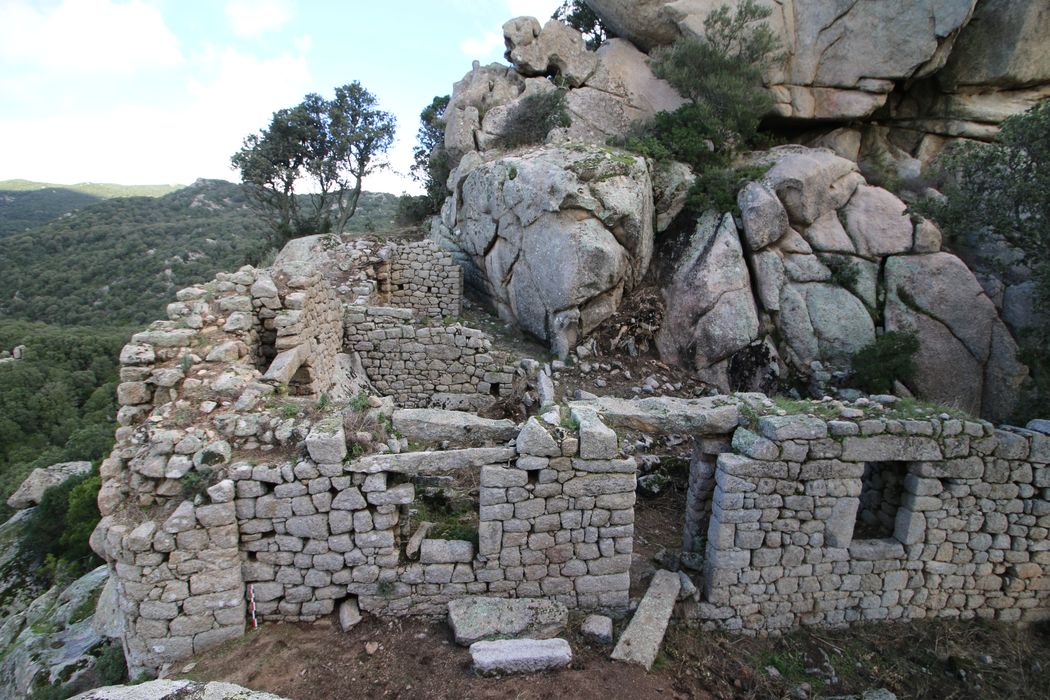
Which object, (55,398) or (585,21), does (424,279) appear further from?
(55,398)

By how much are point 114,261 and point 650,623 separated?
45099mm

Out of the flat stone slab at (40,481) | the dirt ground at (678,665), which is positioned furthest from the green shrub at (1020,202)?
the flat stone slab at (40,481)

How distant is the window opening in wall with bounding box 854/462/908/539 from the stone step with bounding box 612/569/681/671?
2895 mm

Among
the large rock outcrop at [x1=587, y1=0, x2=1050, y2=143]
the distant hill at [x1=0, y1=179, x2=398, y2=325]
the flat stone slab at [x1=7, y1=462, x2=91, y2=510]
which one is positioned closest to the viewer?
the large rock outcrop at [x1=587, y1=0, x2=1050, y2=143]

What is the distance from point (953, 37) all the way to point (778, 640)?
20.0 metres

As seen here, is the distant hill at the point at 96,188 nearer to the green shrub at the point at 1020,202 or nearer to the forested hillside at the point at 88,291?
the forested hillside at the point at 88,291

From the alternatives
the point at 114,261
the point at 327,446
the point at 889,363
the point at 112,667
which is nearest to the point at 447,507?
the point at 327,446

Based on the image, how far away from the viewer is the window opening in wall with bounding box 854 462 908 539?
641 centimetres

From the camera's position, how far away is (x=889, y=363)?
11641 mm

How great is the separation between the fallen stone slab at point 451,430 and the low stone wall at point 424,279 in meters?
9.30

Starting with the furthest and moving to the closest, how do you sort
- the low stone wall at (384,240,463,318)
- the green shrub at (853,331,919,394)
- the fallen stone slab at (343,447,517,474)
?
1. the low stone wall at (384,240,463,318)
2. the green shrub at (853,331,919,394)
3. the fallen stone slab at (343,447,517,474)

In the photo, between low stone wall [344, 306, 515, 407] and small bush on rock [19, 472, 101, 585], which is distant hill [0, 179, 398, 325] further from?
low stone wall [344, 306, 515, 407]

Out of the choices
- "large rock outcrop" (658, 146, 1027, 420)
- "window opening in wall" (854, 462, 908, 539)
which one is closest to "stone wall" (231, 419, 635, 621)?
"window opening in wall" (854, 462, 908, 539)

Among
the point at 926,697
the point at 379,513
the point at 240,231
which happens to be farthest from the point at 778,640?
the point at 240,231
